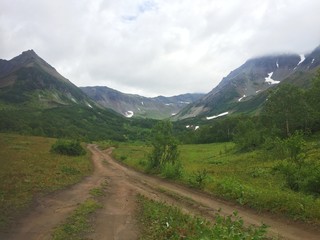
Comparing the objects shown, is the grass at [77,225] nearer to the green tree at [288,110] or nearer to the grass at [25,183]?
the grass at [25,183]

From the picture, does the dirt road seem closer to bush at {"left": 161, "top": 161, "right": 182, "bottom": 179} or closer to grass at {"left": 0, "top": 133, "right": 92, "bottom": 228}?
grass at {"left": 0, "top": 133, "right": 92, "bottom": 228}

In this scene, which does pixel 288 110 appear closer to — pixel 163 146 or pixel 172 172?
pixel 163 146

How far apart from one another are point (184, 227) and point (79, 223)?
5456 millimetres

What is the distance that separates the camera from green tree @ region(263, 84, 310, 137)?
237ft

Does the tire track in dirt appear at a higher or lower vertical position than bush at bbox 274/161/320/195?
lower

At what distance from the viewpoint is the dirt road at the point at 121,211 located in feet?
52.9

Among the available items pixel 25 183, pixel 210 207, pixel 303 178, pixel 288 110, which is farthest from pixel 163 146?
pixel 288 110

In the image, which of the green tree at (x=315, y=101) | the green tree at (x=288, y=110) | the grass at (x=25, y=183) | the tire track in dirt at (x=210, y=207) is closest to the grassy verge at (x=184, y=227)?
the tire track in dirt at (x=210, y=207)

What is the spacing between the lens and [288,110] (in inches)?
2926

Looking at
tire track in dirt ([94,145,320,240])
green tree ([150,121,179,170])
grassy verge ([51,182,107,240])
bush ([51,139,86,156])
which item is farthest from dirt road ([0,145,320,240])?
bush ([51,139,86,156])

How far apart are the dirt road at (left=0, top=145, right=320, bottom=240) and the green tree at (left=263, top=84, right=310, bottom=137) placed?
48.1 metres

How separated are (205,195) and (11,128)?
13353 centimetres

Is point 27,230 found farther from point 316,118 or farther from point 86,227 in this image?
point 316,118

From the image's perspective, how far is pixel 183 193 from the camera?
28109 mm
